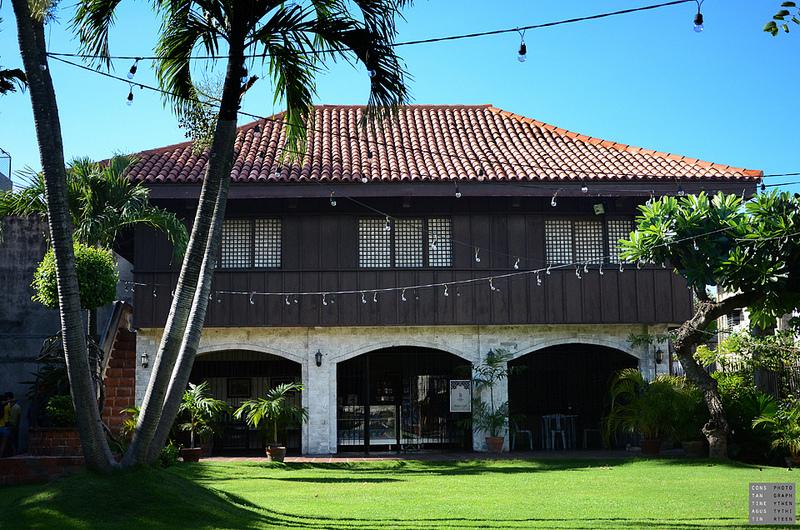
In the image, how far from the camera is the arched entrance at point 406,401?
23891mm

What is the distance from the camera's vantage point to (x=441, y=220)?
22.4 metres

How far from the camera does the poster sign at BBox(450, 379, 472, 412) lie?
22359mm

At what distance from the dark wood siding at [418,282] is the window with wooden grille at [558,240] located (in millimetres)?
206

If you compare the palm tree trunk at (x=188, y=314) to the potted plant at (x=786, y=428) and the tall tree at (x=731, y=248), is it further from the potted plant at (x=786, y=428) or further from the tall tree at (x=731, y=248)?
the potted plant at (x=786, y=428)

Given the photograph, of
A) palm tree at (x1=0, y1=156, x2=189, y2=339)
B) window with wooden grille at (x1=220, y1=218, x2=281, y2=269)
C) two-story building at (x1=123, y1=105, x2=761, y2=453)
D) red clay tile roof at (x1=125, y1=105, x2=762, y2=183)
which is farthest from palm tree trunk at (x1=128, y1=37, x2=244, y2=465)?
window with wooden grille at (x1=220, y1=218, x2=281, y2=269)

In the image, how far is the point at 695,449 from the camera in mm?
19359

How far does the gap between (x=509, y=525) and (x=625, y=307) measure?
12568 millimetres

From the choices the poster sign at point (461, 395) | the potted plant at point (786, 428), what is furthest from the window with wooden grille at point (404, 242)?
the potted plant at point (786, 428)

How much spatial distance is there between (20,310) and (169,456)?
666cm

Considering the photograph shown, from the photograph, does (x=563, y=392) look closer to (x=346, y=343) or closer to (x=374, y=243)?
(x=346, y=343)

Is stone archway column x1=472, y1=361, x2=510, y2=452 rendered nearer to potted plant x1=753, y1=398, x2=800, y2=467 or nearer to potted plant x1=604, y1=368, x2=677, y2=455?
potted plant x1=604, y1=368, x2=677, y2=455

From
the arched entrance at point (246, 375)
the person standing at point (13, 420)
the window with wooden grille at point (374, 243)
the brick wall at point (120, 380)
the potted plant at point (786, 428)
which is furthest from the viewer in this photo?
the arched entrance at point (246, 375)

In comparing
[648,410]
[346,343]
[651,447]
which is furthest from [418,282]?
[651,447]

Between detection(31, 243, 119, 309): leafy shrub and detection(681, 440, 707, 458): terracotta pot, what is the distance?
11585 millimetres
